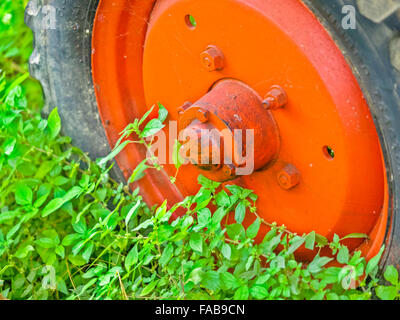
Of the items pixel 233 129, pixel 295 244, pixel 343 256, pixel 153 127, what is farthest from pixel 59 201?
pixel 343 256

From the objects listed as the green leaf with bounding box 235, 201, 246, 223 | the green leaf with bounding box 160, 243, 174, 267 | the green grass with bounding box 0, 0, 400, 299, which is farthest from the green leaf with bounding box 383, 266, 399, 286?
the green leaf with bounding box 160, 243, 174, 267

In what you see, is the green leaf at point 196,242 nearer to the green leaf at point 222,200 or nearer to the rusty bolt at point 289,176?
the green leaf at point 222,200

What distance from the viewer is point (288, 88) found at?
4.15 ft

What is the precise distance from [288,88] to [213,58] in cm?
21

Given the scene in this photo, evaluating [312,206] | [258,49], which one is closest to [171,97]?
[258,49]

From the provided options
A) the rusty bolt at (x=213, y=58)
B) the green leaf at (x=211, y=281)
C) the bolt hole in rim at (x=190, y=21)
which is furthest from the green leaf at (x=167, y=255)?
the bolt hole in rim at (x=190, y=21)

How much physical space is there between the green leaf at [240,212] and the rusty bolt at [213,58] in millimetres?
356

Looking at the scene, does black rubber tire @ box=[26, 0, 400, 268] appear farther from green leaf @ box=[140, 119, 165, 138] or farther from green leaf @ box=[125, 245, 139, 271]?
green leaf @ box=[125, 245, 139, 271]

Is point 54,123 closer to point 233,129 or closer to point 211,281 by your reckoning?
point 233,129

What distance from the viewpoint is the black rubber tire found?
108cm

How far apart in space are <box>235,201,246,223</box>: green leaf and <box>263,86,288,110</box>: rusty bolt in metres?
0.27

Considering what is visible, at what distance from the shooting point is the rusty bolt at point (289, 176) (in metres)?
1.35

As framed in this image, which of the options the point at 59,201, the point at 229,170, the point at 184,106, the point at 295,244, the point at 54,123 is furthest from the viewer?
the point at 54,123
